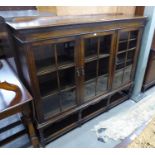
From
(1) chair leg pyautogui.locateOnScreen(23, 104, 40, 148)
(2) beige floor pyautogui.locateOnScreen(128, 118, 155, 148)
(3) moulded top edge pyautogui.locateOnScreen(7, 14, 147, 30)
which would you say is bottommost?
(1) chair leg pyautogui.locateOnScreen(23, 104, 40, 148)

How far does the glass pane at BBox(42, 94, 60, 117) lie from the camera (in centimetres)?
155

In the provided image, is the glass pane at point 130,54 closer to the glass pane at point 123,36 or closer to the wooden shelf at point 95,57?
the glass pane at point 123,36

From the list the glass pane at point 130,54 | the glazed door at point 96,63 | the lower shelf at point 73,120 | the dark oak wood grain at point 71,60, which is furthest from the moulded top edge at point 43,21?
the lower shelf at point 73,120

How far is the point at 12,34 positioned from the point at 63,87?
697 millimetres

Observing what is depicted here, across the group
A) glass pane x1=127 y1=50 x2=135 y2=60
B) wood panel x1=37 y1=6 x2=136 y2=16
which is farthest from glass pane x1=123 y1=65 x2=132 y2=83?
wood panel x1=37 y1=6 x2=136 y2=16

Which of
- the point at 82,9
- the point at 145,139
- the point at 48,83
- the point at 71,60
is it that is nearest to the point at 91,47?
the point at 71,60

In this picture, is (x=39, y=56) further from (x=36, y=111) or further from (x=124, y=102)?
(x=124, y=102)

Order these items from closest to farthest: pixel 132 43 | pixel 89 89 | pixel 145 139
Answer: pixel 145 139 → pixel 89 89 → pixel 132 43

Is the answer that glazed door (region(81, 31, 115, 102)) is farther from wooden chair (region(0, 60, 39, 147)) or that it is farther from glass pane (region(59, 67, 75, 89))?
wooden chair (region(0, 60, 39, 147))

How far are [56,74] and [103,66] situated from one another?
2.11 ft

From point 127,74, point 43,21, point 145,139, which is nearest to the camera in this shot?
point 145,139

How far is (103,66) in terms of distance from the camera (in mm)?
1790

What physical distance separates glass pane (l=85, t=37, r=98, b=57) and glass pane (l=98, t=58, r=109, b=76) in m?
0.15

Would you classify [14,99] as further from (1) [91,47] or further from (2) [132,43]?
(2) [132,43]
